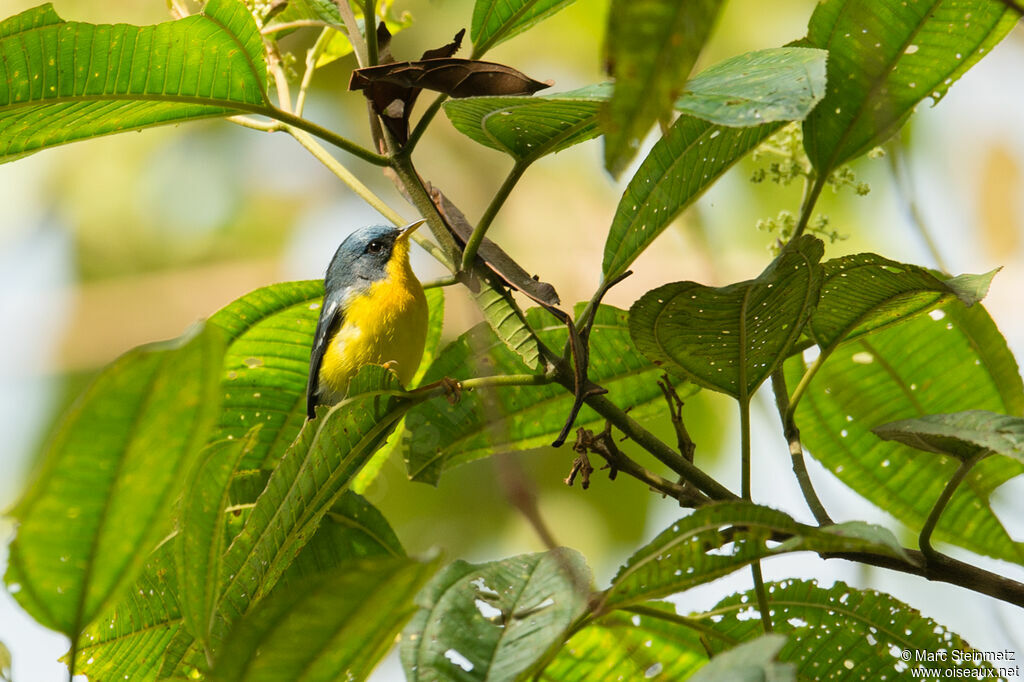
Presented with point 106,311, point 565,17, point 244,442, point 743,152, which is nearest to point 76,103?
point 244,442

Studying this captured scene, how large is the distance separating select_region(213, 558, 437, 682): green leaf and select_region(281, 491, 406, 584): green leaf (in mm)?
802

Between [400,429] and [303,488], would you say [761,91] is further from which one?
[400,429]

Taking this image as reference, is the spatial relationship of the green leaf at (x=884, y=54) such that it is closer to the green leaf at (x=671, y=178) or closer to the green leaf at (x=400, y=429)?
the green leaf at (x=671, y=178)

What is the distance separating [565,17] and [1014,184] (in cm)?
235

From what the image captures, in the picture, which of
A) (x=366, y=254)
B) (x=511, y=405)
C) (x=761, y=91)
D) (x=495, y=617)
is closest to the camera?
(x=761, y=91)

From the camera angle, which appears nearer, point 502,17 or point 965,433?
point 965,433

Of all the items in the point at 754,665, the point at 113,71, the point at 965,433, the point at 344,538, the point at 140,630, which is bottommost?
the point at 754,665

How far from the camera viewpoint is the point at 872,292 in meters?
1.49

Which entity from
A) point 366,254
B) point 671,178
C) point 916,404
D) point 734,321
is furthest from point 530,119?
point 366,254

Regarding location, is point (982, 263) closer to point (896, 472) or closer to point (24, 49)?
point (896, 472)

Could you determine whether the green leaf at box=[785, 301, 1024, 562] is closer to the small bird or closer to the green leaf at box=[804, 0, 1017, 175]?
the green leaf at box=[804, 0, 1017, 175]

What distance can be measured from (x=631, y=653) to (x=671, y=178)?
2.64 ft

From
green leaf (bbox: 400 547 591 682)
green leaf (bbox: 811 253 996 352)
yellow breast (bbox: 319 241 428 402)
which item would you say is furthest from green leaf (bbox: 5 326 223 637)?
yellow breast (bbox: 319 241 428 402)

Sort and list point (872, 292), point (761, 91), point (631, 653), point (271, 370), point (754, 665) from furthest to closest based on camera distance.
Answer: point (271, 370), point (631, 653), point (872, 292), point (761, 91), point (754, 665)
